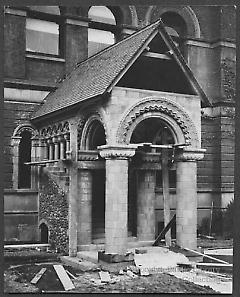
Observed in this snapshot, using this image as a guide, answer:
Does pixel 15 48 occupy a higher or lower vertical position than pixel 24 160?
higher

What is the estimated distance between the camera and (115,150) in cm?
1509

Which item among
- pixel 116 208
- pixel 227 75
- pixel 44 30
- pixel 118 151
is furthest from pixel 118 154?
pixel 44 30

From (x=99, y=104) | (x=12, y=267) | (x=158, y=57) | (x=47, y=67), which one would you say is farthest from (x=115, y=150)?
(x=47, y=67)

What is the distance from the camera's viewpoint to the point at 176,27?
66.5 ft

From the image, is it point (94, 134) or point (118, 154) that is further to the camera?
point (94, 134)

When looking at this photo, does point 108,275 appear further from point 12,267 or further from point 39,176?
point 39,176

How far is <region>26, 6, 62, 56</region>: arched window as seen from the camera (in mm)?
18219

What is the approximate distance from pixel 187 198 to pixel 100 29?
7.65 metres

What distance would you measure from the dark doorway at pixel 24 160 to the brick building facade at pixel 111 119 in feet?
0.11

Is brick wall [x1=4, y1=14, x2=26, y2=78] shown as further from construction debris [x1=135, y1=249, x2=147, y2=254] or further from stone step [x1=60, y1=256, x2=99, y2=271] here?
construction debris [x1=135, y1=249, x2=147, y2=254]

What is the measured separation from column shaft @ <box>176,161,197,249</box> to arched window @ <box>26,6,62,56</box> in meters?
6.57

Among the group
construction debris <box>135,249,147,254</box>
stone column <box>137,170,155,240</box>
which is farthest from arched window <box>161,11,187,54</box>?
construction debris <box>135,249,147,254</box>

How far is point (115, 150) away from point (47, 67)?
19.2 feet

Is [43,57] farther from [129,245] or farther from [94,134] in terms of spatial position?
[129,245]
